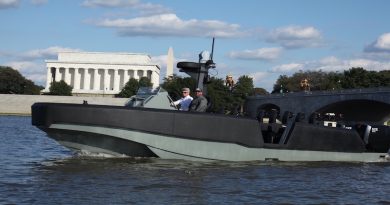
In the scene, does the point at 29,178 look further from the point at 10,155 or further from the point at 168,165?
the point at 10,155

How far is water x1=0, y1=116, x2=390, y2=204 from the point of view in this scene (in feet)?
30.9

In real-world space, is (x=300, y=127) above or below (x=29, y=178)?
above

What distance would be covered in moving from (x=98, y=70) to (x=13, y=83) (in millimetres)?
25567

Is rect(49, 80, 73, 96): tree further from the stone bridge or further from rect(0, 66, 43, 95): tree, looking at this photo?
the stone bridge

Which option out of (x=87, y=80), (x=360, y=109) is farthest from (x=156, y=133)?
(x=87, y=80)

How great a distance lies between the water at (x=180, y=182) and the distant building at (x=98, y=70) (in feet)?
446

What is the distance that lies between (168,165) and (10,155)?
199 inches

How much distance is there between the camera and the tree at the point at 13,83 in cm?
13025

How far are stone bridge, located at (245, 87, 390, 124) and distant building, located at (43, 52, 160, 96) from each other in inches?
1778

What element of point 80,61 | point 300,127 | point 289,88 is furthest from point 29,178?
point 80,61

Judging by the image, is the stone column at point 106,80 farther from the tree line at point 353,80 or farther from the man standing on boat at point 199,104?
the man standing on boat at point 199,104

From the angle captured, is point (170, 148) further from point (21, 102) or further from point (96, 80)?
point (96, 80)

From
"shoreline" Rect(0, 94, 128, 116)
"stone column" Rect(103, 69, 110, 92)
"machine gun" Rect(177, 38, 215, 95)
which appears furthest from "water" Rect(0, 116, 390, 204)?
"stone column" Rect(103, 69, 110, 92)

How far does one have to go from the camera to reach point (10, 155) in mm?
16031
